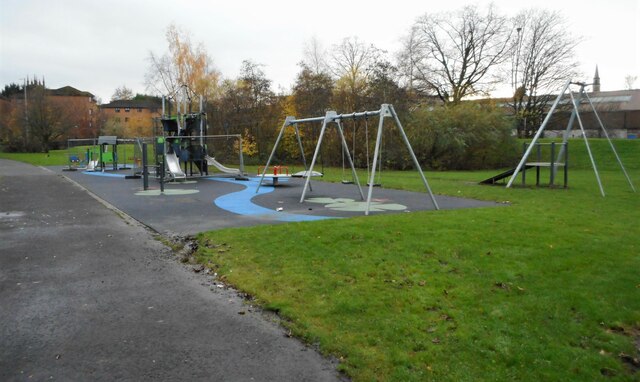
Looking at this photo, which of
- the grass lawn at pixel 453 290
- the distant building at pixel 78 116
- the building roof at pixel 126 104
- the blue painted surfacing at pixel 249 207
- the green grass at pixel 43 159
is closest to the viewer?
the grass lawn at pixel 453 290

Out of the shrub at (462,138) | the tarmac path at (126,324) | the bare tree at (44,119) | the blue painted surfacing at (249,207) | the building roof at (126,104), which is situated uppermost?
the building roof at (126,104)

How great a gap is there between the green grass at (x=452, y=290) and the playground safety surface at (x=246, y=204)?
1.58 metres

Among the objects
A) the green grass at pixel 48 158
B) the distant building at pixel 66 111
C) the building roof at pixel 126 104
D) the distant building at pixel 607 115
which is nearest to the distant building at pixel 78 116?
Result: the distant building at pixel 66 111

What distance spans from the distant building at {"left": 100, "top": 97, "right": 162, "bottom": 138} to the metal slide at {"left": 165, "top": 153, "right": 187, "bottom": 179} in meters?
4.85

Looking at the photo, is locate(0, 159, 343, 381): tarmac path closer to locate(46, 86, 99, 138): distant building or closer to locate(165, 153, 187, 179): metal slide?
locate(165, 153, 187, 179): metal slide

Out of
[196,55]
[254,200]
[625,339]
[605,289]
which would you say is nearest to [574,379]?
[625,339]

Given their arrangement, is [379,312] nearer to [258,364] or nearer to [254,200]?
[258,364]

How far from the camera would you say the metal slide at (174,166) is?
21.0 metres

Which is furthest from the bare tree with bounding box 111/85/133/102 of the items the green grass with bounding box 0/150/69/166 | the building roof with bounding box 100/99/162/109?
the green grass with bounding box 0/150/69/166

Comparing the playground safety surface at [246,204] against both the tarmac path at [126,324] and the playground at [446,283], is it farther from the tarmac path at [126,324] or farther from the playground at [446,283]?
the tarmac path at [126,324]

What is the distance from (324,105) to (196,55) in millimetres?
20112

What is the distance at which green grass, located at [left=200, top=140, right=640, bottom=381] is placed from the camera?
12.2 feet

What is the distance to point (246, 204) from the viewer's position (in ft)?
41.5

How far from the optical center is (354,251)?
665cm
